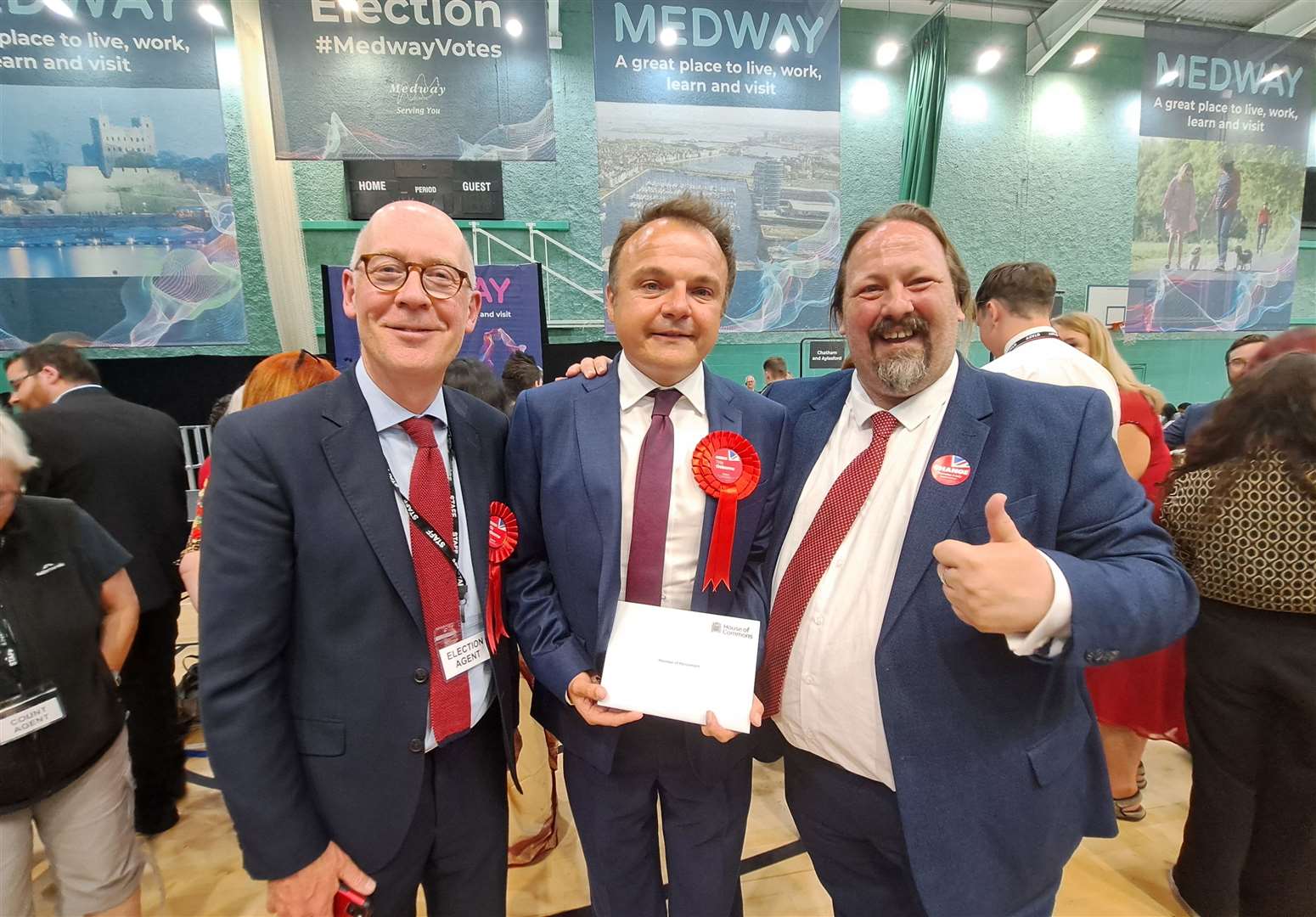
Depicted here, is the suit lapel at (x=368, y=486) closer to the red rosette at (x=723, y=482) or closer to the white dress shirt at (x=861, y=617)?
the red rosette at (x=723, y=482)

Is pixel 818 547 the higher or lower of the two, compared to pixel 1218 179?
lower

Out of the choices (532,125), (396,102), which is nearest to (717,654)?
(532,125)

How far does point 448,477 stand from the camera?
1.32 m

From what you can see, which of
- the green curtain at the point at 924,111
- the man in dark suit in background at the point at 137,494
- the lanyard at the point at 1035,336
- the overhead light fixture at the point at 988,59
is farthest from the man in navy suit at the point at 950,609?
the overhead light fixture at the point at 988,59

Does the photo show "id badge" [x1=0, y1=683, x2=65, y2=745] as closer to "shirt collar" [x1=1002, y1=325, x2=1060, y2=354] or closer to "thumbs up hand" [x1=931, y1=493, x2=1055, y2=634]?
"thumbs up hand" [x1=931, y1=493, x2=1055, y2=634]

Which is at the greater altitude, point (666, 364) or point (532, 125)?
point (532, 125)

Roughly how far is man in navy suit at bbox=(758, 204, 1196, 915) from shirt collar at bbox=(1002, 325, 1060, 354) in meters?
2.09

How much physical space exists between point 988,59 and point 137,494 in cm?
1143

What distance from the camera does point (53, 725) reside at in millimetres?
1601

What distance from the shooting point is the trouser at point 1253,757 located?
1717 millimetres

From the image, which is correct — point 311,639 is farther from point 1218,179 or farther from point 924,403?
point 1218,179

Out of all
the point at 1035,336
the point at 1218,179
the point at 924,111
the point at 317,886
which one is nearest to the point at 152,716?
the point at 317,886

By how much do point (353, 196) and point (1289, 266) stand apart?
14175 mm

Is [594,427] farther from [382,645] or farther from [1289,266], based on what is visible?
[1289,266]
